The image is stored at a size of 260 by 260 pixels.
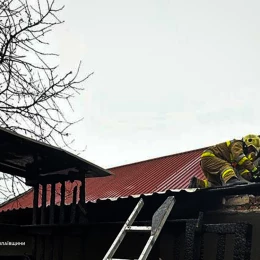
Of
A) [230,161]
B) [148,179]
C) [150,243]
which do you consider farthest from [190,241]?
[148,179]

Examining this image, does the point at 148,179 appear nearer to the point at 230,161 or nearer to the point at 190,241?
the point at 230,161

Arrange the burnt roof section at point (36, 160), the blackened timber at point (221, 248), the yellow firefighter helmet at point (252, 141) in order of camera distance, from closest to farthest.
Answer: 1. the blackened timber at point (221, 248)
2. the burnt roof section at point (36, 160)
3. the yellow firefighter helmet at point (252, 141)

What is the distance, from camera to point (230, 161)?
16.4 ft

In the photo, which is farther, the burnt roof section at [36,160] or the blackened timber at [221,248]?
the burnt roof section at [36,160]

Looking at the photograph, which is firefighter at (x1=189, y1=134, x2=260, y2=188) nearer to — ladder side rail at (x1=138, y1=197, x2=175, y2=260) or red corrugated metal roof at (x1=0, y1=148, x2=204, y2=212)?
ladder side rail at (x1=138, y1=197, x2=175, y2=260)

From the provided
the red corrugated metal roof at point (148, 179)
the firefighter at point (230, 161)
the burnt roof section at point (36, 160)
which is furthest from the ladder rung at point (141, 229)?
Answer: the red corrugated metal roof at point (148, 179)

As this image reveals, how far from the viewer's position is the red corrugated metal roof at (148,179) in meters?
7.57

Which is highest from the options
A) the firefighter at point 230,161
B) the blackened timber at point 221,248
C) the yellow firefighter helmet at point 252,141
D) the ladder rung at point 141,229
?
the yellow firefighter helmet at point 252,141

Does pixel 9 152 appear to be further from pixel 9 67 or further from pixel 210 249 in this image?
pixel 210 249

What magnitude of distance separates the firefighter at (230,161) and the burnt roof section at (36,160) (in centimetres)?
110

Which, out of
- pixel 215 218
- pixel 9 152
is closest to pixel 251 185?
pixel 215 218

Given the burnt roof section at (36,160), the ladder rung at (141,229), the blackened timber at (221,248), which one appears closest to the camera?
the blackened timber at (221,248)

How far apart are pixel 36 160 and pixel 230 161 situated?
2.14 metres

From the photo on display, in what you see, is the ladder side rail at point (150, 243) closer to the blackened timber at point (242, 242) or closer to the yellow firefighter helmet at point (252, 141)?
the blackened timber at point (242, 242)
